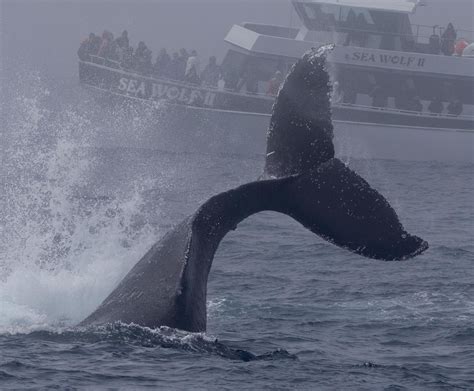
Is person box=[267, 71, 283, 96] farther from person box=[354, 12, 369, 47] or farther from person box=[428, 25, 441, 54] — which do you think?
person box=[428, 25, 441, 54]

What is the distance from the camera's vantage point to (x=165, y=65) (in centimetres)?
4225

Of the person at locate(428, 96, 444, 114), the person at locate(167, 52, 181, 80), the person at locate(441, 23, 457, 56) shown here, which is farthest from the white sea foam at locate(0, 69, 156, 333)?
the person at locate(441, 23, 457, 56)

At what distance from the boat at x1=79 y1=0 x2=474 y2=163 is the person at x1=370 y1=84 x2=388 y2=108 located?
0.11ft

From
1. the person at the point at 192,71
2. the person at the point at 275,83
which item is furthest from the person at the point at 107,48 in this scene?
the person at the point at 275,83

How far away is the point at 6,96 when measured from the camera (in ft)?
227

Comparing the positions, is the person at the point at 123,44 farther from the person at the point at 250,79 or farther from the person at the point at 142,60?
the person at the point at 250,79

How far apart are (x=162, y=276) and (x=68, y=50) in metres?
152

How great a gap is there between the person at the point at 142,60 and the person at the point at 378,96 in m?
7.77

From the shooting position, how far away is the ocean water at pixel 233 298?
45.3ft

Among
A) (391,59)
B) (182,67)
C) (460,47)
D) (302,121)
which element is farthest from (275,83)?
(302,121)

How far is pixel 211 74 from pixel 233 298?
25.5 metres

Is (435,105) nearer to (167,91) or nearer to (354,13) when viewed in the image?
(354,13)

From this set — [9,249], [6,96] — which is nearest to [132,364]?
[9,249]

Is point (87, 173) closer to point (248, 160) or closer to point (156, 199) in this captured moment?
point (156, 199)
